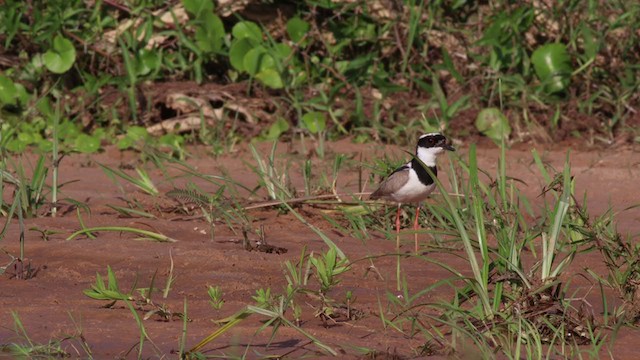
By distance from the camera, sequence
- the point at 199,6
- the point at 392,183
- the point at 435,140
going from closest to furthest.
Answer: the point at 392,183
the point at 435,140
the point at 199,6

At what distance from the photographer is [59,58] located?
8461 millimetres

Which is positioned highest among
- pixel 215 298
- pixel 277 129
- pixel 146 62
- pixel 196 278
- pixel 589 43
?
pixel 215 298

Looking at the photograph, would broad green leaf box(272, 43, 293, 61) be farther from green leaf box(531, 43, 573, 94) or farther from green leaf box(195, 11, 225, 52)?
green leaf box(531, 43, 573, 94)

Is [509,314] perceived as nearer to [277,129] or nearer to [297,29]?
[277,129]

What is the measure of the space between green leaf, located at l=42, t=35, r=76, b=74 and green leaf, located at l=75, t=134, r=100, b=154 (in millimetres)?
750

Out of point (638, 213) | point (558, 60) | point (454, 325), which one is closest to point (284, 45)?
point (558, 60)

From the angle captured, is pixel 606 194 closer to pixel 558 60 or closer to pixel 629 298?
pixel 558 60

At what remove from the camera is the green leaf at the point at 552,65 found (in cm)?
842

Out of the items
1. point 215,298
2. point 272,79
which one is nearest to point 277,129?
point 272,79

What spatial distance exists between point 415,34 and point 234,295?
16.9 ft

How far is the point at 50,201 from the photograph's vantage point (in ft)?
18.2

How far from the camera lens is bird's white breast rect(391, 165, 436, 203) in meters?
5.21

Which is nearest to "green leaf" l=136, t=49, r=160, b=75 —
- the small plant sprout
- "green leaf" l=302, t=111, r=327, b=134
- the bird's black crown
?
"green leaf" l=302, t=111, r=327, b=134

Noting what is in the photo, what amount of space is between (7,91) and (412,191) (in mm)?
4156
